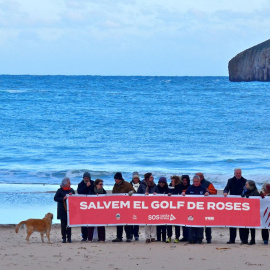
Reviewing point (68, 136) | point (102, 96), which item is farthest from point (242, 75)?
point (68, 136)

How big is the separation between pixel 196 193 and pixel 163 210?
72cm

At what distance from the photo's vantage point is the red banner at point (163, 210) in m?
12.6

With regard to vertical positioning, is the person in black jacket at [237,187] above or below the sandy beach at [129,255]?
above

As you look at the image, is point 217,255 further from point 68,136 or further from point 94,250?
point 68,136

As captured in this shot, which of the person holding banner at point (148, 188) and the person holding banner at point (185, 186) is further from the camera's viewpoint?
the person holding banner at point (185, 186)

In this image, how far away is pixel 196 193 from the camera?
41.6 feet

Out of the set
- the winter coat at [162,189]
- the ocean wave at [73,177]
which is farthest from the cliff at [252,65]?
the winter coat at [162,189]

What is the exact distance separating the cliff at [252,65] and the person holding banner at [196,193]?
13140 cm

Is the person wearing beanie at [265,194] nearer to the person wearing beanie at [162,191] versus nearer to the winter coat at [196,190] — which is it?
the winter coat at [196,190]

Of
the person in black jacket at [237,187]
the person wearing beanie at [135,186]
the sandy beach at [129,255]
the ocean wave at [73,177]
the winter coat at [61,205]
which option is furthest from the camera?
the ocean wave at [73,177]

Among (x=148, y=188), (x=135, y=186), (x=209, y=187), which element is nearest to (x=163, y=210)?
(x=148, y=188)

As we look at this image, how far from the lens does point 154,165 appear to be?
3094 centimetres

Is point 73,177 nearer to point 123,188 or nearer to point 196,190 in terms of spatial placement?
point 123,188

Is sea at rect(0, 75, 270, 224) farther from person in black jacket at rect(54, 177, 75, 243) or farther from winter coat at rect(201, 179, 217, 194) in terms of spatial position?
winter coat at rect(201, 179, 217, 194)
